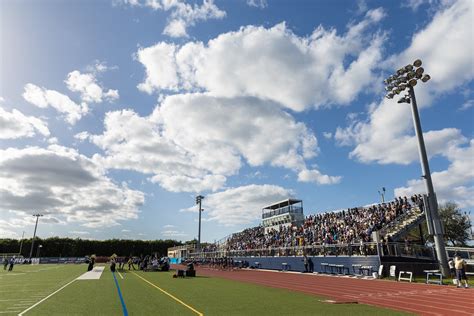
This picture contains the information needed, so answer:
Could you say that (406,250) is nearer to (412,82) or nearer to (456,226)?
(412,82)

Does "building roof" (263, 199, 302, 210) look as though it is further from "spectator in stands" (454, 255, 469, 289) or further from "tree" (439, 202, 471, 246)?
"spectator in stands" (454, 255, 469, 289)

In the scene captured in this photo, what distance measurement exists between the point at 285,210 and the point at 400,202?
27.9m

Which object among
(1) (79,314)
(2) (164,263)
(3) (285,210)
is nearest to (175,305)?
(1) (79,314)

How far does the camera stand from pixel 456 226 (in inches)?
2247

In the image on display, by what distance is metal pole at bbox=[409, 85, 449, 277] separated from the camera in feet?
69.6

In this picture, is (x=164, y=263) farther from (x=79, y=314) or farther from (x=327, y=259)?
(x=79, y=314)

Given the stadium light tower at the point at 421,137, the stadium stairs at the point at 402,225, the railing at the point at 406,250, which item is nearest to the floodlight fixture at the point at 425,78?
the stadium light tower at the point at 421,137

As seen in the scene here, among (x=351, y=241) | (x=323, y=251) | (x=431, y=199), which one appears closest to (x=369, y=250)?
(x=351, y=241)

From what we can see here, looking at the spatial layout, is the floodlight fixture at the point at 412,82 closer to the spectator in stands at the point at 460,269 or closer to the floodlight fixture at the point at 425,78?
the floodlight fixture at the point at 425,78

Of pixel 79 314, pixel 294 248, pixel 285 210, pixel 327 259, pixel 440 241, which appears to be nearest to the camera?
pixel 79 314

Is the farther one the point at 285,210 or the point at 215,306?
the point at 285,210

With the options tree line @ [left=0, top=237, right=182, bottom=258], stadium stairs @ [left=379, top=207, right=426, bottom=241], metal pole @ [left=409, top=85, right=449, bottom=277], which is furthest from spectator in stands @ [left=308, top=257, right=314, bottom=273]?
tree line @ [left=0, top=237, right=182, bottom=258]

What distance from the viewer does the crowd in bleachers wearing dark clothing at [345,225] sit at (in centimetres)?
2788

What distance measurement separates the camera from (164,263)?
3731 cm
